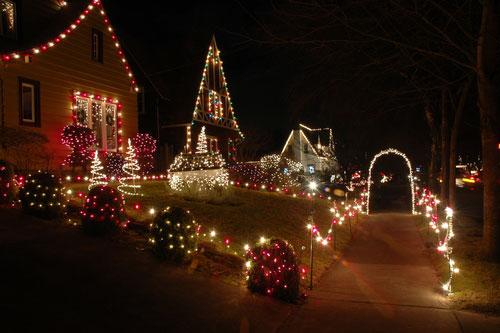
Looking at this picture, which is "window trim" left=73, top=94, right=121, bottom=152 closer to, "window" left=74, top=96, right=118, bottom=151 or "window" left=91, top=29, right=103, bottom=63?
"window" left=74, top=96, right=118, bottom=151

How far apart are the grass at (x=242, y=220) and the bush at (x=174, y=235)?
0.40 metres

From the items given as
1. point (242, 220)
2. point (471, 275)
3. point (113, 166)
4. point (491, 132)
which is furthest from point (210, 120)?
point (471, 275)

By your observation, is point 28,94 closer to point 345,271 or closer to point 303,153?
point 345,271

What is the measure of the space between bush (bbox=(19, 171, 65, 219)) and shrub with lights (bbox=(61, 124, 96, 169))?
20.6 ft

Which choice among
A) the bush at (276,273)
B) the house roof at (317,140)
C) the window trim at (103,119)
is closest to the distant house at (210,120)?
the window trim at (103,119)

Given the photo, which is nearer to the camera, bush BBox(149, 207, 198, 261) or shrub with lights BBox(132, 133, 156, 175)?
bush BBox(149, 207, 198, 261)

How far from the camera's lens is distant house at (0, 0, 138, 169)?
14.3 metres

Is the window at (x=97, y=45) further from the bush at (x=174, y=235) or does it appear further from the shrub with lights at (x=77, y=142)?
the bush at (x=174, y=235)

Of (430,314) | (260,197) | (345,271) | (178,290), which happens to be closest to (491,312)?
(430,314)

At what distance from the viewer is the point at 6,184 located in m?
9.68

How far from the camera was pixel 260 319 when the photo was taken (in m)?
6.46

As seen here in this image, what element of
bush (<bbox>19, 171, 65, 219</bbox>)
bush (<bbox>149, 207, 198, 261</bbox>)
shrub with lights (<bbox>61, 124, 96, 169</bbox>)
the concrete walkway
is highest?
shrub with lights (<bbox>61, 124, 96, 169</bbox>)

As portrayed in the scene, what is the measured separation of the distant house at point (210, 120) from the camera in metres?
26.0

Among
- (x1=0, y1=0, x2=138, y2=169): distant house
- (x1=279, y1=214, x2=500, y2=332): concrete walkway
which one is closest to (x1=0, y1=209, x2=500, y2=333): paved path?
(x1=279, y1=214, x2=500, y2=332): concrete walkway
